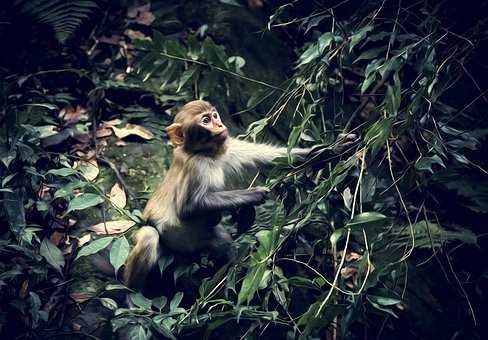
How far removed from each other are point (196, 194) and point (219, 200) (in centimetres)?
24

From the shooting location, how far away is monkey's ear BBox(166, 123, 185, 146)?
5715 mm

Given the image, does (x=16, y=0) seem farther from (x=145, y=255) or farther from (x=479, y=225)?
(x=479, y=225)

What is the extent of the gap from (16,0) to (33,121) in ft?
7.55

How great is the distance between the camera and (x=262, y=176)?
6695 millimetres

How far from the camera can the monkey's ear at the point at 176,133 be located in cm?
571

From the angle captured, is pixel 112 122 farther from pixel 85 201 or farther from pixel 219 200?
pixel 85 201

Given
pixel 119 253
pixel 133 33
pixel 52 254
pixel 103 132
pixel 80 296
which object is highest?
pixel 133 33

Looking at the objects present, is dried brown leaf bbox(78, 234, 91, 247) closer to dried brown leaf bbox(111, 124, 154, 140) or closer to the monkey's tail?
the monkey's tail

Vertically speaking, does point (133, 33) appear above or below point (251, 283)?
above

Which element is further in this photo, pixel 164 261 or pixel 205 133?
pixel 205 133

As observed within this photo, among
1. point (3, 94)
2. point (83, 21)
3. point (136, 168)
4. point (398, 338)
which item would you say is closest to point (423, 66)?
point (398, 338)

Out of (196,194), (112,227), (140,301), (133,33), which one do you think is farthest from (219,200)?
(133,33)

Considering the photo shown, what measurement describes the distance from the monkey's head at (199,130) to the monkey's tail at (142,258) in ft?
2.90

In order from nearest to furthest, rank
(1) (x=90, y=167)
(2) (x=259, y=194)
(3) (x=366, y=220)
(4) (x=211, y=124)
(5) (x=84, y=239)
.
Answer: (3) (x=366, y=220) < (2) (x=259, y=194) < (4) (x=211, y=124) < (5) (x=84, y=239) < (1) (x=90, y=167)
